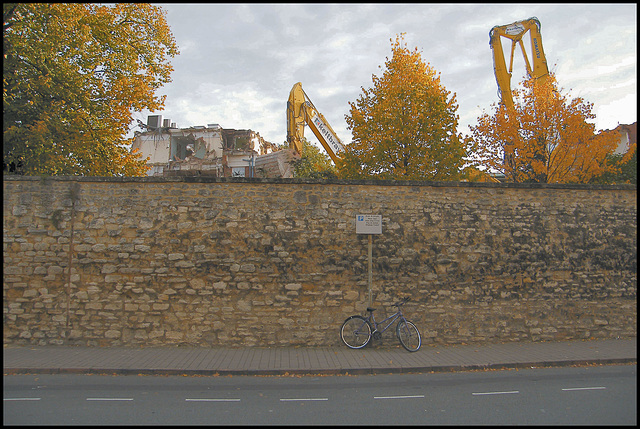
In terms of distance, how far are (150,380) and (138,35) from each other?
13.1 m

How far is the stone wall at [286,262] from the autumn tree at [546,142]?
7479mm

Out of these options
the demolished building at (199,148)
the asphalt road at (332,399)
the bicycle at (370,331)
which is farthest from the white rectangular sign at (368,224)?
the demolished building at (199,148)

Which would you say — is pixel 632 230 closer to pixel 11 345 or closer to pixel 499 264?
pixel 499 264

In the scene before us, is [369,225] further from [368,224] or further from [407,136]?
[407,136]

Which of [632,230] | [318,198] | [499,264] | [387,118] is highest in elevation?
[387,118]

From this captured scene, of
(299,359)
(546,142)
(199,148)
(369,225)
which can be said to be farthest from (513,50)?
(199,148)

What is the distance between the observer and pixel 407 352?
8.93 meters

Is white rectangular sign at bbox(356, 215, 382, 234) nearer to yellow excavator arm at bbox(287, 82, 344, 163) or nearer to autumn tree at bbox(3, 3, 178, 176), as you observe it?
autumn tree at bbox(3, 3, 178, 176)

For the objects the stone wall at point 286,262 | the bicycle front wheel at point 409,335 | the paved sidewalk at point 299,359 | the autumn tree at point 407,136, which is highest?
the autumn tree at point 407,136

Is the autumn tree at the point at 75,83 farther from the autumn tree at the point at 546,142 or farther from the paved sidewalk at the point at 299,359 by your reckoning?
the autumn tree at the point at 546,142

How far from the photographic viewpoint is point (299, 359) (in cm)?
823

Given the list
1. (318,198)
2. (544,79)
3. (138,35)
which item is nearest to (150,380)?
(318,198)

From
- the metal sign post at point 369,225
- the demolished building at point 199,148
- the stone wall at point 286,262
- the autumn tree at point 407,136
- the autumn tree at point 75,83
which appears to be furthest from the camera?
the demolished building at point 199,148

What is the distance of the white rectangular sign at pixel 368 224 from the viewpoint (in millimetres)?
9555
